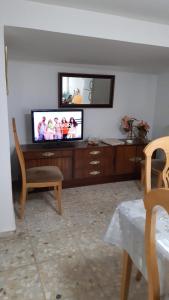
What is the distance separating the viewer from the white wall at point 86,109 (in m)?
3.21

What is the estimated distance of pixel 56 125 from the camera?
3.24 metres

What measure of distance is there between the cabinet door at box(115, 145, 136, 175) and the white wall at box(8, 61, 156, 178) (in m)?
0.52

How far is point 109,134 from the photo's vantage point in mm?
3918

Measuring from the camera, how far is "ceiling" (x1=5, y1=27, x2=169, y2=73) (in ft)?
6.85

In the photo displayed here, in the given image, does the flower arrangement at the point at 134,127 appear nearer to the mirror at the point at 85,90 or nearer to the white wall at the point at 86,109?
the white wall at the point at 86,109

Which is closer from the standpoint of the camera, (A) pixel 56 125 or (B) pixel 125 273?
(B) pixel 125 273

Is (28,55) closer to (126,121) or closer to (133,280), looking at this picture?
(126,121)

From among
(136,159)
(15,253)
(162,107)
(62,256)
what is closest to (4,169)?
(15,253)

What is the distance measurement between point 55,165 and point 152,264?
7.94 ft

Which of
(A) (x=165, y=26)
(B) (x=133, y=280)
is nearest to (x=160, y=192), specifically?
(B) (x=133, y=280)

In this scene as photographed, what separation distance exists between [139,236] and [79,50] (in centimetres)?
220

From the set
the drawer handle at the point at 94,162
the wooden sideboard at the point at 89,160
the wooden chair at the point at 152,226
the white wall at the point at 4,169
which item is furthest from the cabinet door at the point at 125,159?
the wooden chair at the point at 152,226

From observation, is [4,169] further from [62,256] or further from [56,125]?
[56,125]

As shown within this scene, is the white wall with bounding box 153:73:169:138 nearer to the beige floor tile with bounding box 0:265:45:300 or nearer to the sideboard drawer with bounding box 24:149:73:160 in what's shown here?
the sideboard drawer with bounding box 24:149:73:160
